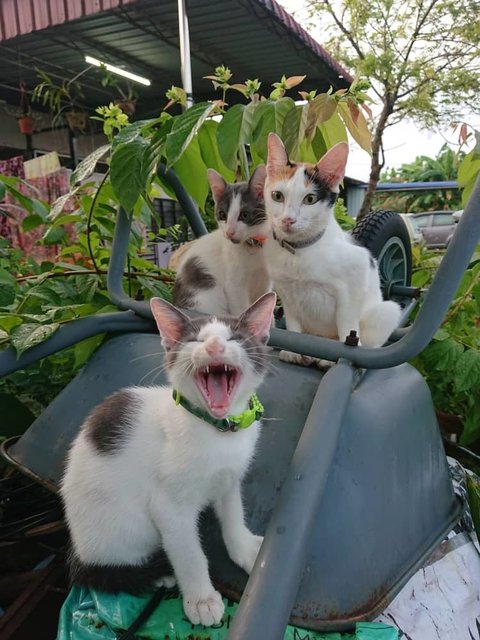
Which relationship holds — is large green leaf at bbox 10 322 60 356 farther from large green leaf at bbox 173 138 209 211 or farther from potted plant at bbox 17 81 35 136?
potted plant at bbox 17 81 35 136

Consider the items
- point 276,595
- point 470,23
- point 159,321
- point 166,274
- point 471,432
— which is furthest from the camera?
point 470,23

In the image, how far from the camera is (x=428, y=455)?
93cm

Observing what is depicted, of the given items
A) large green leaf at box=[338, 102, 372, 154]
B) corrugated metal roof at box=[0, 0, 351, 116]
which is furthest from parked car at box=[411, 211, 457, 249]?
large green leaf at box=[338, 102, 372, 154]

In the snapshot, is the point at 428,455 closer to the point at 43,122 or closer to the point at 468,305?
the point at 468,305

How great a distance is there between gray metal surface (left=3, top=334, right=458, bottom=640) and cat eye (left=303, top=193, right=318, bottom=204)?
13.7 inches

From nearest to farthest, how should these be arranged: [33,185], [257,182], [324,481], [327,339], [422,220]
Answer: [324,481] < [327,339] < [257,182] < [33,185] < [422,220]

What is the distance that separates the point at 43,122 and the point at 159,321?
19.9 ft

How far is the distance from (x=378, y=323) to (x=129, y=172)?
65 centimetres

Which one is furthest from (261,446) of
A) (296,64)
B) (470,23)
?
(470,23)


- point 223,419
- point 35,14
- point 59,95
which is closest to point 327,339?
point 223,419

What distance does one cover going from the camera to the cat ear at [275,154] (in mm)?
968

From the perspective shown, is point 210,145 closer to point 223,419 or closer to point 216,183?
point 216,183

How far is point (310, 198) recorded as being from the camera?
38.8 inches

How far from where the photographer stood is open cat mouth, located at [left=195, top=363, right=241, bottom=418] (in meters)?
0.63
